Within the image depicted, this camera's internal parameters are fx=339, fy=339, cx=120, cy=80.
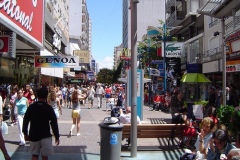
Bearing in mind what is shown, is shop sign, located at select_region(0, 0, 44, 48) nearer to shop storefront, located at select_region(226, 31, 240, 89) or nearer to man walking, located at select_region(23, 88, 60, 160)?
man walking, located at select_region(23, 88, 60, 160)

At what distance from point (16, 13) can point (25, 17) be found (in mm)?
1587

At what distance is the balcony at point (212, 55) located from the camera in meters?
26.4

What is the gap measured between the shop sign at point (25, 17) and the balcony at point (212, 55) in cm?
1413

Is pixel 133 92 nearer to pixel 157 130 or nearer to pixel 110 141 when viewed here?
pixel 110 141

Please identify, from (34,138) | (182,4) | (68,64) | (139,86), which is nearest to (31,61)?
(68,64)

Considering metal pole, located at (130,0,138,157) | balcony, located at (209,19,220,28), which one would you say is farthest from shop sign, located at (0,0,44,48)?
balcony, located at (209,19,220,28)

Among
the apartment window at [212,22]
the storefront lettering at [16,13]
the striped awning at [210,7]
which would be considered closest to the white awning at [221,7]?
the striped awning at [210,7]

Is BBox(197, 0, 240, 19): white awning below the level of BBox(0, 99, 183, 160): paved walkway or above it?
above

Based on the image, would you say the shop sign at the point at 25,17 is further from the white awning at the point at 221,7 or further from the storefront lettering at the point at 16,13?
the white awning at the point at 221,7

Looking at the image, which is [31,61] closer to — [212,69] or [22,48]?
[22,48]

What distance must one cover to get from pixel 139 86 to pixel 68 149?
3.91 meters

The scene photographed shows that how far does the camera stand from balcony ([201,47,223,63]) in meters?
26.4

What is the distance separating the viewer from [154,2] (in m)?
108

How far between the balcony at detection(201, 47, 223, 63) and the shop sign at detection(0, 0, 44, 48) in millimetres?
14132
